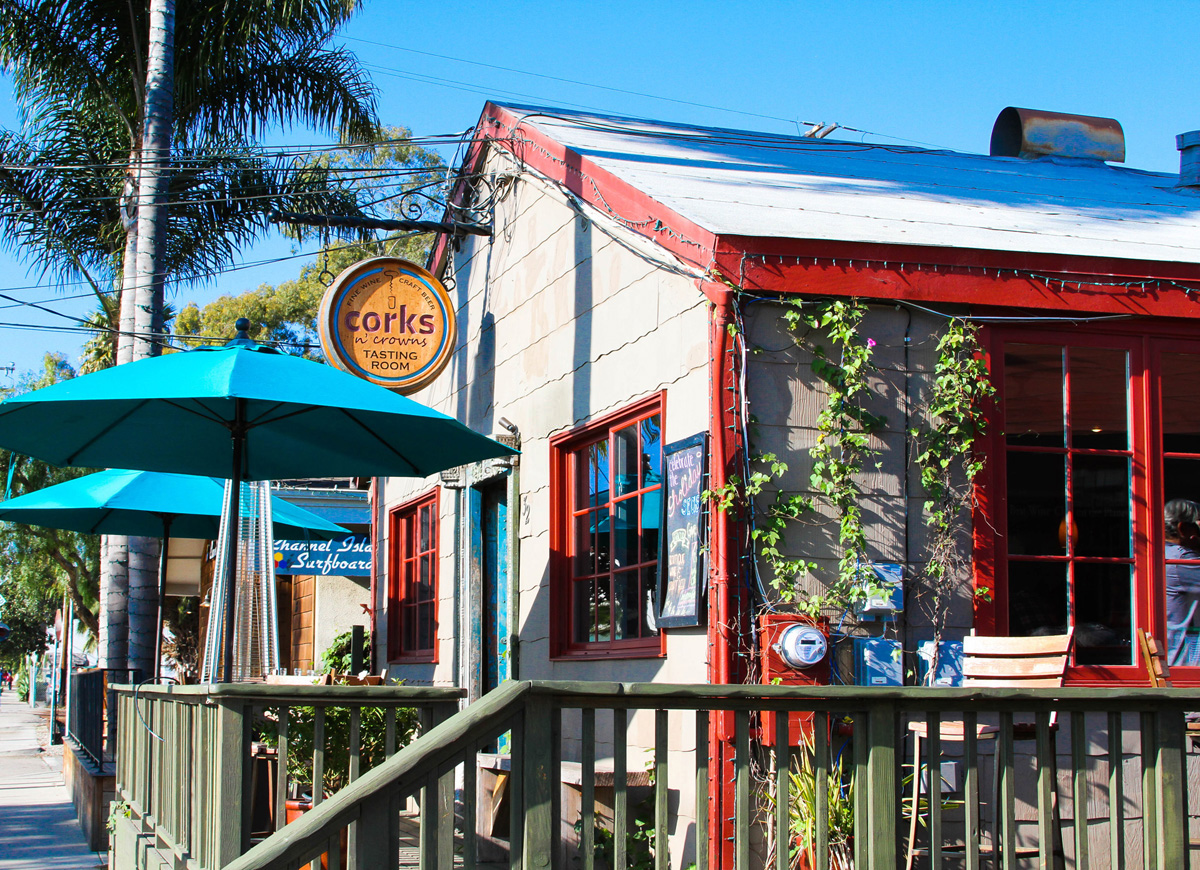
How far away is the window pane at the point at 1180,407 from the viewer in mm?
6230

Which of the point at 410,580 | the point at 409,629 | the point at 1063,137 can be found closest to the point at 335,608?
the point at 409,629

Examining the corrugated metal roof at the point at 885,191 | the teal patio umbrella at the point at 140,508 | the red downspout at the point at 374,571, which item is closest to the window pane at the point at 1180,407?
the corrugated metal roof at the point at 885,191

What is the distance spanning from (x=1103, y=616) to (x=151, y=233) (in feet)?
29.1

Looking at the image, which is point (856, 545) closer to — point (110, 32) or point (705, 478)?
point (705, 478)

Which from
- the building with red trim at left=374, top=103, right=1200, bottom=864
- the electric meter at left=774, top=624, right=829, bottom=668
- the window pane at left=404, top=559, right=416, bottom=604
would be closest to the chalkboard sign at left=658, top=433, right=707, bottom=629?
the building with red trim at left=374, top=103, right=1200, bottom=864

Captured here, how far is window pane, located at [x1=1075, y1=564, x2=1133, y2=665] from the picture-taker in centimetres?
599

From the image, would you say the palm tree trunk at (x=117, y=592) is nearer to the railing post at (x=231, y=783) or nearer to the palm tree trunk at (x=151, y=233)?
the palm tree trunk at (x=151, y=233)

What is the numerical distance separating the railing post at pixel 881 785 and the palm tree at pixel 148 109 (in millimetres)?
9226

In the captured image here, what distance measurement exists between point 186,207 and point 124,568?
5.14m

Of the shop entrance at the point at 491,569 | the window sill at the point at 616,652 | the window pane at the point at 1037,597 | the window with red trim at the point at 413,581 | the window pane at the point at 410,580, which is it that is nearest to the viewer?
the window pane at the point at 1037,597

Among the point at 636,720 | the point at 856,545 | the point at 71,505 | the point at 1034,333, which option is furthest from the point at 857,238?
the point at 71,505

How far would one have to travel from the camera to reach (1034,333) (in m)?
6.00

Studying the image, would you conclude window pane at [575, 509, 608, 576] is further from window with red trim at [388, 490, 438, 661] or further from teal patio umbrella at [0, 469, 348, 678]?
window with red trim at [388, 490, 438, 661]

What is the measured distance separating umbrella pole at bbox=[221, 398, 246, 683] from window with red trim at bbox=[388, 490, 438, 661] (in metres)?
3.82
